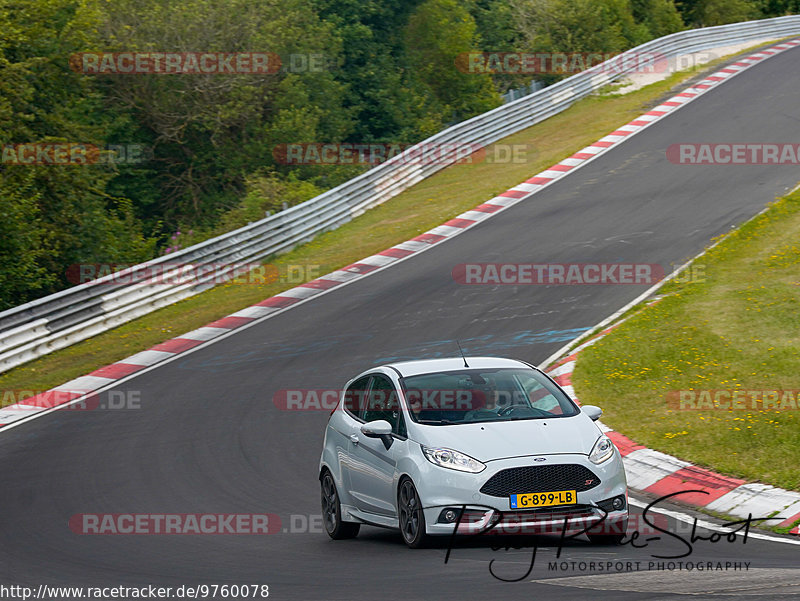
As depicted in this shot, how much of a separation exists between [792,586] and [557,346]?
11.3 m

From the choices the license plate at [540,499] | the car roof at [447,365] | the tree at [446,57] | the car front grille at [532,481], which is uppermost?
the tree at [446,57]

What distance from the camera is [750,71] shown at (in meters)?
37.7

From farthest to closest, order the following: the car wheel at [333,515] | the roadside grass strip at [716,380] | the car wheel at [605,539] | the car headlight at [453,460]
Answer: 1. the roadside grass strip at [716,380]
2. the car wheel at [333,515]
3. the car wheel at [605,539]
4. the car headlight at [453,460]

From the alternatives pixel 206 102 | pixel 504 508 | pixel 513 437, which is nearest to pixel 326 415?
pixel 513 437

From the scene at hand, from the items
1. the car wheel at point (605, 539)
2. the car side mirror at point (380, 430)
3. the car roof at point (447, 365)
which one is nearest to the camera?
the car wheel at point (605, 539)

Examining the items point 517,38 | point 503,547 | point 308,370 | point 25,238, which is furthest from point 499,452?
point 517,38

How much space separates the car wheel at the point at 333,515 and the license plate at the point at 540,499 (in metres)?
2.25

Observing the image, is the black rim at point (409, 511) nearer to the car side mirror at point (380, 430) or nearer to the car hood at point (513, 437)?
the car hood at point (513, 437)

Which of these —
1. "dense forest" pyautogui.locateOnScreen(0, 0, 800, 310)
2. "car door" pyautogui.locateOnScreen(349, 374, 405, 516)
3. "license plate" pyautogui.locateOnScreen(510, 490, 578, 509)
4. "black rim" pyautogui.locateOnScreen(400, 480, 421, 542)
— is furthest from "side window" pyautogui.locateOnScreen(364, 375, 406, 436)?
"dense forest" pyautogui.locateOnScreen(0, 0, 800, 310)

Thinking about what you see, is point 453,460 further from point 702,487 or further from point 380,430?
point 702,487

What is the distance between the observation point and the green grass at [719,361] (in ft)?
39.0

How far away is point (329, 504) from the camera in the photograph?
10.5 metres

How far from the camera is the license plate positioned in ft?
27.4

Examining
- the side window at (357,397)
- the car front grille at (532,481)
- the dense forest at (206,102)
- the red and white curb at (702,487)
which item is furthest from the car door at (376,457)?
the dense forest at (206,102)
